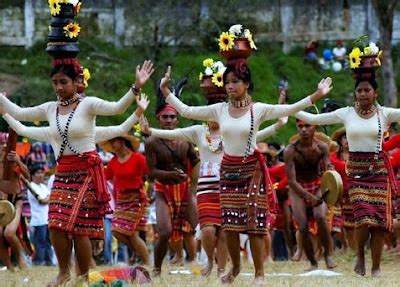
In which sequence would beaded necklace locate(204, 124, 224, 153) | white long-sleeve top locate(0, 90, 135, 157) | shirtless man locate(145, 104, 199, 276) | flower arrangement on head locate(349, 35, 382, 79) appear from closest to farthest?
white long-sleeve top locate(0, 90, 135, 157) → flower arrangement on head locate(349, 35, 382, 79) → beaded necklace locate(204, 124, 224, 153) → shirtless man locate(145, 104, 199, 276)

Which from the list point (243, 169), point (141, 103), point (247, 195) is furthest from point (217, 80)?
point (141, 103)

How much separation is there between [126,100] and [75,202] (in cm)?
107

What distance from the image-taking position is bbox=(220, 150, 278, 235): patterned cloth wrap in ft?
37.6

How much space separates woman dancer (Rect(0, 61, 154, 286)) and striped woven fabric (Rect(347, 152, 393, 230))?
8.85 feet

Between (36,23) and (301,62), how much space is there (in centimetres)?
640

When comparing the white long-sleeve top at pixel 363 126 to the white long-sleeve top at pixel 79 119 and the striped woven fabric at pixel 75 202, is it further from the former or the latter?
the striped woven fabric at pixel 75 202

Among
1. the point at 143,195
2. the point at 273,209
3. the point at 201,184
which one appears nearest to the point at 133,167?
the point at 143,195

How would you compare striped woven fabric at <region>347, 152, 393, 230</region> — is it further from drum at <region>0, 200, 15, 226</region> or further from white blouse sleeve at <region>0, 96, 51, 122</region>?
drum at <region>0, 200, 15, 226</region>

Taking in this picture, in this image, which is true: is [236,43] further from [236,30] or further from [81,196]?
[81,196]

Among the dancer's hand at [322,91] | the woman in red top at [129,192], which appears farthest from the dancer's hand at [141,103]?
the woman in red top at [129,192]

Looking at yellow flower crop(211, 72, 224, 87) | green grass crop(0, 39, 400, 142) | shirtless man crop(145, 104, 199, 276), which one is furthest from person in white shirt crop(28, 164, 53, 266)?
green grass crop(0, 39, 400, 142)

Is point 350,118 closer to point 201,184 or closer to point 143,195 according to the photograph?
point 201,184

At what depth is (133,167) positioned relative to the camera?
15.6m

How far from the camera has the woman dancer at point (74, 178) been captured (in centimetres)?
1134
